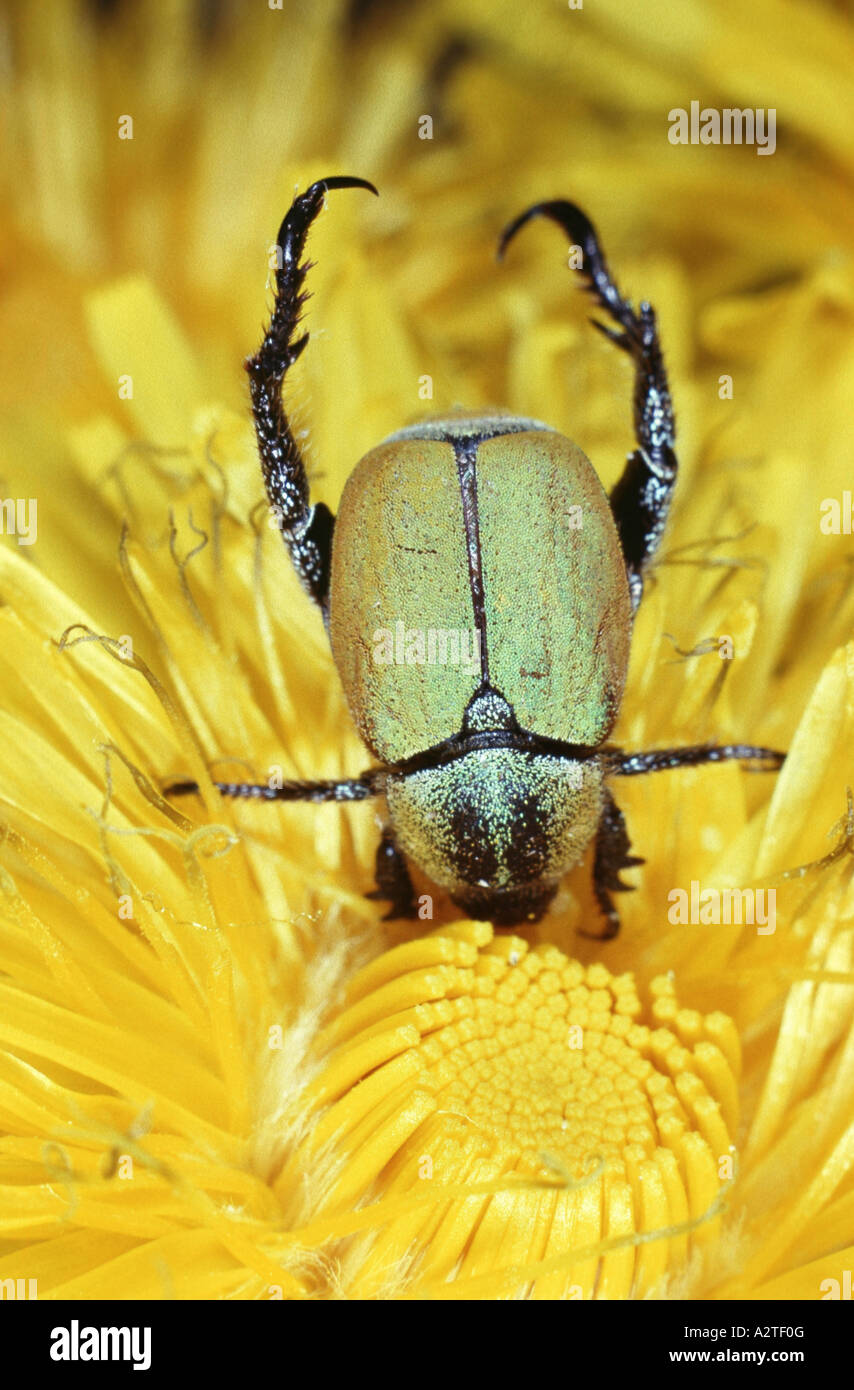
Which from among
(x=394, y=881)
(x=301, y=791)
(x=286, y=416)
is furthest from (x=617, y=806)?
(x=286, y=416)

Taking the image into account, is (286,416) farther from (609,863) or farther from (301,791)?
(609,863)

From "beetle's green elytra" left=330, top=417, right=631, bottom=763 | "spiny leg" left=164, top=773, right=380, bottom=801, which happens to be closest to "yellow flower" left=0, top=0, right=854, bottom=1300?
"spiny leg" left=164, top=773, right=380, bottom=801

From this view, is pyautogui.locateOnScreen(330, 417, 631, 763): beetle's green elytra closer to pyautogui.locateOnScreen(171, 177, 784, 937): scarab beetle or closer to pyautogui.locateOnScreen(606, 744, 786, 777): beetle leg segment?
pyautogui.locateOnScreen(171, 177, 784, 937): scarab beetle

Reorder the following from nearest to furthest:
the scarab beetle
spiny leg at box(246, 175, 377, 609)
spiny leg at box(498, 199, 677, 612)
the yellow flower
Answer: the yellow flower, the scarab beetle, spiny leg at box(246, 175, 377, 609), spiny leg at box(498, 199, 677, 612)

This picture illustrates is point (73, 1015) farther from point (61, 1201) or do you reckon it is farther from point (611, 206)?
point (611, 206)

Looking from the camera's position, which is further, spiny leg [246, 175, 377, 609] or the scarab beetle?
spiny leg [246, 175, 377, 609]
